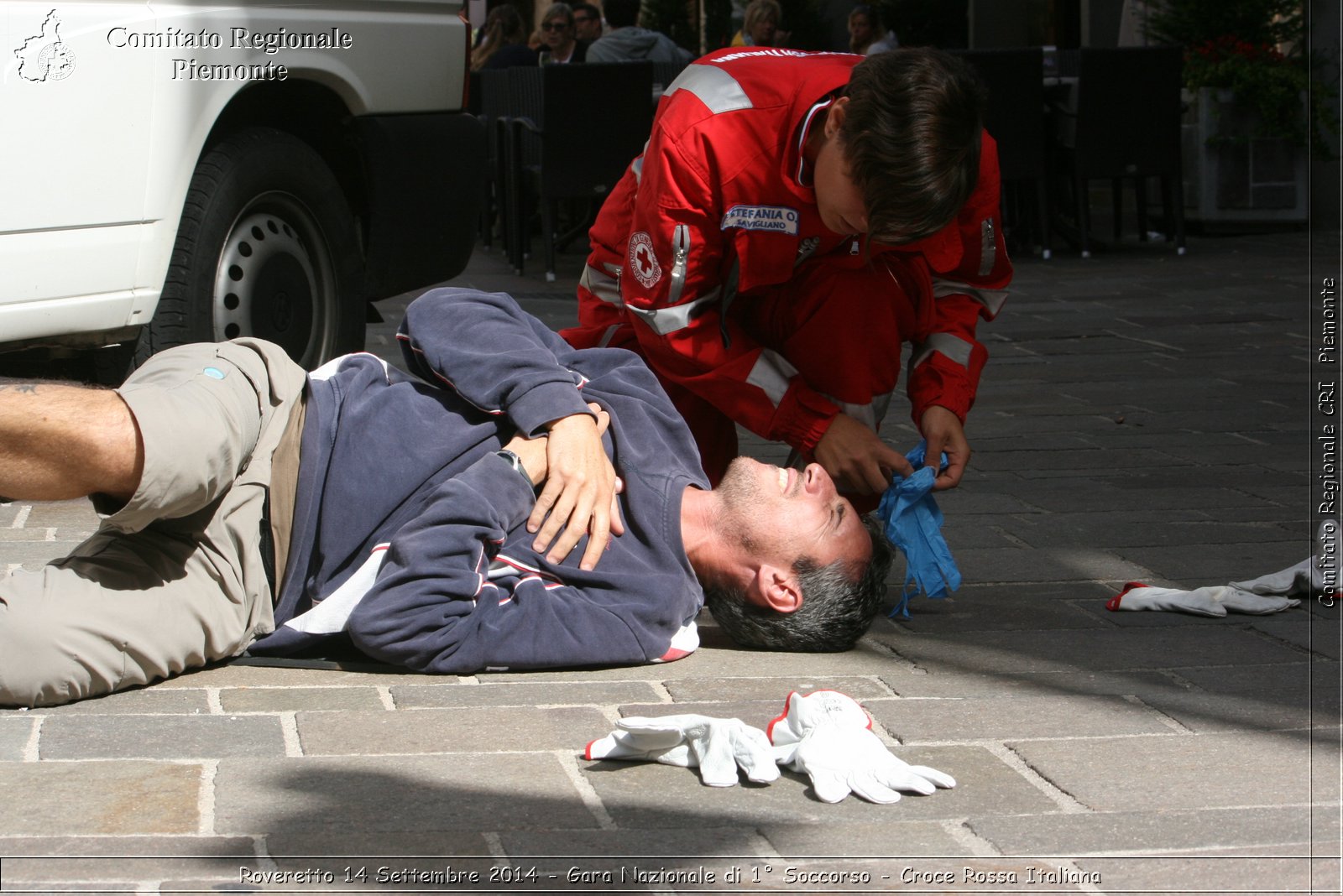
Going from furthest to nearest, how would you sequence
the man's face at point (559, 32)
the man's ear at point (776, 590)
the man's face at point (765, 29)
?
1. the man's face at point (559, 32)
2. the man's face at point (765, 29)
3. the man's ear at point (776, 590)

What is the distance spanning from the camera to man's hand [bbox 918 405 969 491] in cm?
335

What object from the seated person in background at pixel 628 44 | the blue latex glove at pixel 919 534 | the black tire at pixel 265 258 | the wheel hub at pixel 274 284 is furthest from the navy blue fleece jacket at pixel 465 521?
the seated person in background at pixel 628 44

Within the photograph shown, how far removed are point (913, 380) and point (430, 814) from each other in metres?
1.87

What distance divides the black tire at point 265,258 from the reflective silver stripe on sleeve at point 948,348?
2.07 meters

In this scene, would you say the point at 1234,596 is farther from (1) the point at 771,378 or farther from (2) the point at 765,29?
(2) the point at 765,29

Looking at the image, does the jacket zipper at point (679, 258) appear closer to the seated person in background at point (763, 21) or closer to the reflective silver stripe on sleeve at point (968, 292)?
the reflective silver stripe on sleeve at point (968, 292)

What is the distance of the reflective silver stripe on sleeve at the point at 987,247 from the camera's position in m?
3.67

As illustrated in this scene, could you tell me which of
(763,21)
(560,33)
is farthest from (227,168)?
(763,21)

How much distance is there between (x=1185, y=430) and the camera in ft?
17.0

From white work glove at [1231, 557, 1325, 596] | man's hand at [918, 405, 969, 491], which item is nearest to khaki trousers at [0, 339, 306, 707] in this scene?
man's hand at [918, 405, 969, 491]

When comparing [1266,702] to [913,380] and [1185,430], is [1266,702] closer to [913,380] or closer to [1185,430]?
[913,380]

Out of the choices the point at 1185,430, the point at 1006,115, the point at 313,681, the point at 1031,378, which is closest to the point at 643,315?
the point at 313,681

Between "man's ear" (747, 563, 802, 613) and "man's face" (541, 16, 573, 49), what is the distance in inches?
356

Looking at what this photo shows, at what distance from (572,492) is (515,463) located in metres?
0.12
